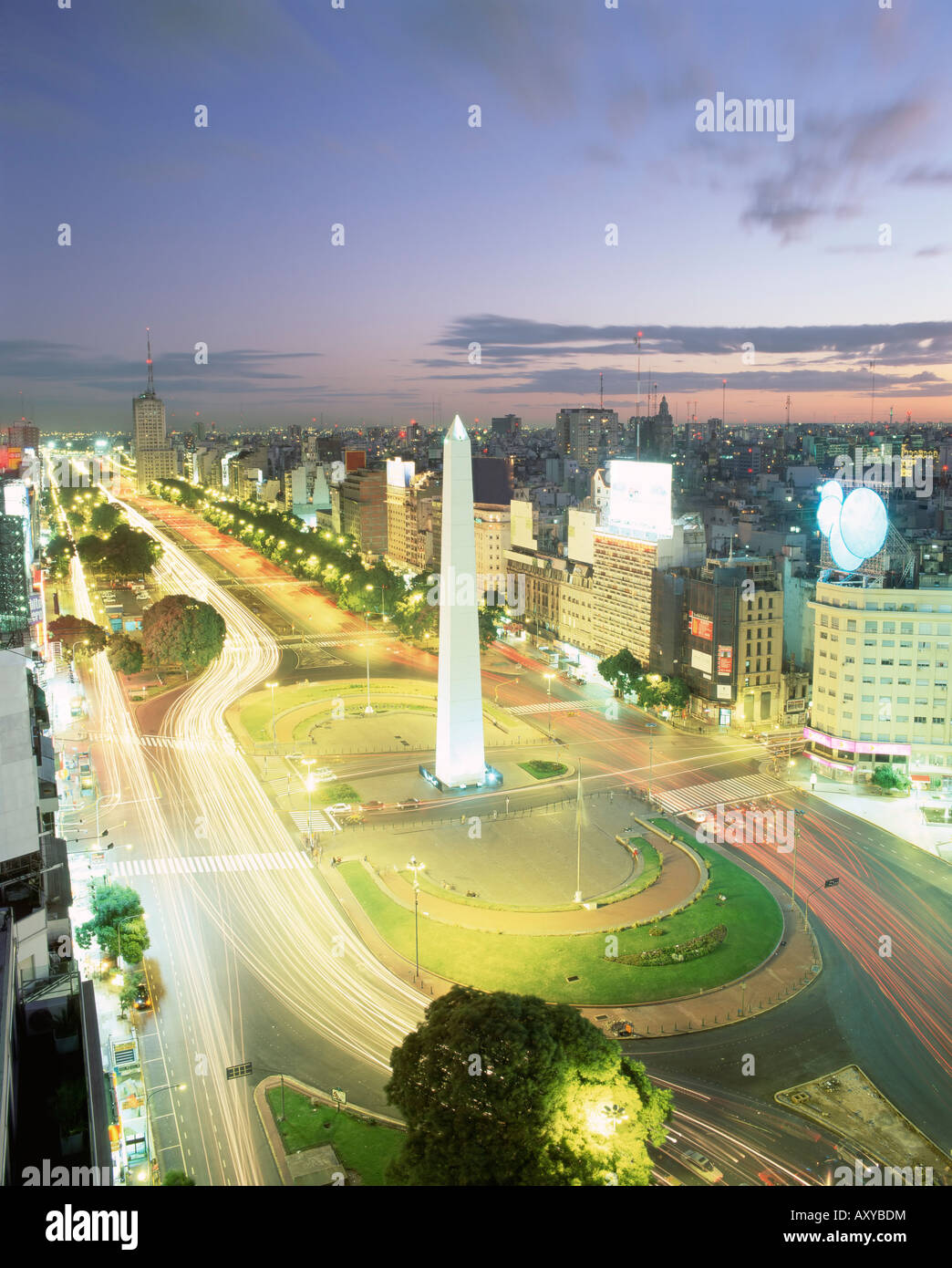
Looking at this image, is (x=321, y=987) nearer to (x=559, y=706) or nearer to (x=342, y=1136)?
(x=342, y=1136)

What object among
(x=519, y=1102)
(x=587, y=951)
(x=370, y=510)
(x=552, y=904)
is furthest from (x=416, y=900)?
(x=370, y=510)

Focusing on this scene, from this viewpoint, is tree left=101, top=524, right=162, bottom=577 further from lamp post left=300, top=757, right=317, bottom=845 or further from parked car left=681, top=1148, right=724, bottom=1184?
parked car left=681, top=1148, right=724, bottom=1184

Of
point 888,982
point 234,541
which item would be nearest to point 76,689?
point 888,982

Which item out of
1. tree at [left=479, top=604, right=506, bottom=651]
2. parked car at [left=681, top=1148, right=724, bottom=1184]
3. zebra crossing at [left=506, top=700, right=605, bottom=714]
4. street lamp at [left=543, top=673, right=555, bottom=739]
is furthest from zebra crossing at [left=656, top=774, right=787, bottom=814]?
tree at [left=479, top=604, right=506, bottom=651]

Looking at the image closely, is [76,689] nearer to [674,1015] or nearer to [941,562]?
[674,1015]

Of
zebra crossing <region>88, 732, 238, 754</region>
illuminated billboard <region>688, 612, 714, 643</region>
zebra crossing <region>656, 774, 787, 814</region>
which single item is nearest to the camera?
zebra crossing <region>656, 774, 787, 814</region>

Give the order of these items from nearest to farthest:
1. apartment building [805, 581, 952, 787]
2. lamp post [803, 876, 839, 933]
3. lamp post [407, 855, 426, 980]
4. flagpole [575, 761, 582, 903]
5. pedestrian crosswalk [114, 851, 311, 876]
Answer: lamp post [407, 855, 426, 980] < lamp post [803, 876, 839, 933] < flagpole [575, 761, 582, 903] < pedestrian crosswalk [114, 851, 311, 876] < apartment building [805, 581, 952, 787]
